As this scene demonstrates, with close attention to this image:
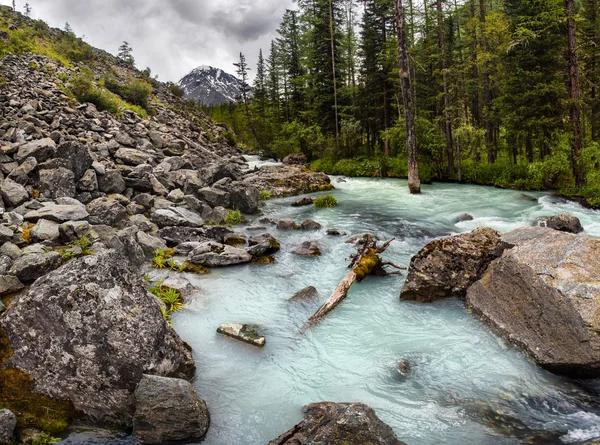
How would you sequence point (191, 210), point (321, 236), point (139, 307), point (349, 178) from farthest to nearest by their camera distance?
point (349, 178), point (191, 210), point (321, 236), point (139, 307)

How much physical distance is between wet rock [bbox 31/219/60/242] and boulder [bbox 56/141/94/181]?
14.1 feet

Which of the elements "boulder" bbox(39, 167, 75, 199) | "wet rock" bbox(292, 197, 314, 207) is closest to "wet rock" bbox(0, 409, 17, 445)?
"boulder" bbox(39, 167, 75, 199)

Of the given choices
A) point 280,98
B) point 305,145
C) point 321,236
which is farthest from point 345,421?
point 280,98

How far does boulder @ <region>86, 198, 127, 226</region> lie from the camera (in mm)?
11352

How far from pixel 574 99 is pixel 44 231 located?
20.1 metres

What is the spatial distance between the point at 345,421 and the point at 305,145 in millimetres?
34903

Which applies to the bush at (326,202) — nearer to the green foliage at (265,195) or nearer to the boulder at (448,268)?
the green foliage at (265,195)

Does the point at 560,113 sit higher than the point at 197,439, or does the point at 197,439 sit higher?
the point at 560,113

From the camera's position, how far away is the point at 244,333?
6.95m

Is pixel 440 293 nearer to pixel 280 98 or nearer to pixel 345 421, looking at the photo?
pixel 345 421

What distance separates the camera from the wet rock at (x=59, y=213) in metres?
9.88

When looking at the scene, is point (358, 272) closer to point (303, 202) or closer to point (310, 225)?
point (310, 225)

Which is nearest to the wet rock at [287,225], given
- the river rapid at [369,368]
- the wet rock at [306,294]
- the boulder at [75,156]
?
the river rapid at [369,368]

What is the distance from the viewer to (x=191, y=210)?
49.8 feet
